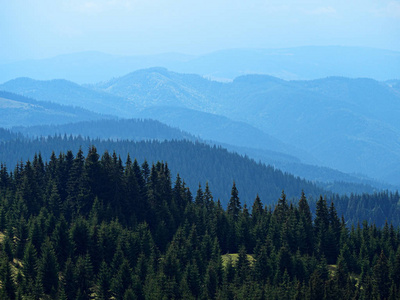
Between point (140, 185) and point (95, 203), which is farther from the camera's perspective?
point (140, 185)

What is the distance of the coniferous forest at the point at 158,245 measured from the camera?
90.4m

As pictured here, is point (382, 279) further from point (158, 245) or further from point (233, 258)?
point (158, 245)

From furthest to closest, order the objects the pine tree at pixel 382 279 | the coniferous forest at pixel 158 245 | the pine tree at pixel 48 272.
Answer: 1. the pine tree at pixel 382 279
2. the coniferous forest at pixel 158 245
3. the pine tree at pixel 48 272

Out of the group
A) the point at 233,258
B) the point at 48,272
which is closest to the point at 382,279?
the point at 233,258

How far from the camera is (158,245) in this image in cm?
11638

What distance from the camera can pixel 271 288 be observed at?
9475cm

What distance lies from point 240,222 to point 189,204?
1182 cm

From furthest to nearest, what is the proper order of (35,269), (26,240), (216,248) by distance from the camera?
(216,248) → (26,240) → (35,269)

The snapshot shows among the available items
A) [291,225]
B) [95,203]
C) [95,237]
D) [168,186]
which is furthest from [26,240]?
[291,225]

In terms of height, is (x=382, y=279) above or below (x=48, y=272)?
above

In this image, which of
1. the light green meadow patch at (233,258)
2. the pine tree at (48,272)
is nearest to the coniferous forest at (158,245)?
the pine tree at (48,272)

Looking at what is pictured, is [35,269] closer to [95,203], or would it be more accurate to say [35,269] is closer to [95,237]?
[95,237]

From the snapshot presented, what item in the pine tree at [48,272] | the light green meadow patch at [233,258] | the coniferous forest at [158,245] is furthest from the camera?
the light green meadow patch at [233,258]

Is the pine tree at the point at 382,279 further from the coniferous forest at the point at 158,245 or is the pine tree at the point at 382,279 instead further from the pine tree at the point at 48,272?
the pine tree at the point at 48,272
